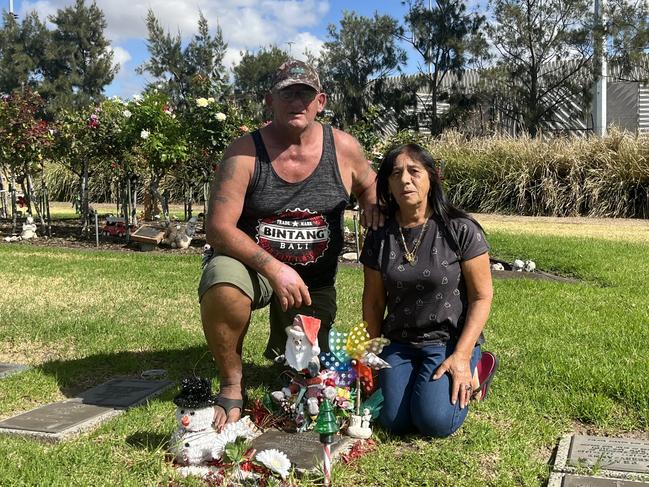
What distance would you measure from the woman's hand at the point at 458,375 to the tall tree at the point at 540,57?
22687mm

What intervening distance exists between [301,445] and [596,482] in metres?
1.11

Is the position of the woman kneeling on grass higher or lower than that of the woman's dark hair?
lower

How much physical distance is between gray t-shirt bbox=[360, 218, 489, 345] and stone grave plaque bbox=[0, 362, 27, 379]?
219 centimetres

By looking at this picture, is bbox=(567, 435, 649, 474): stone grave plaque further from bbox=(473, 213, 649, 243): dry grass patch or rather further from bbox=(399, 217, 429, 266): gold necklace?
bbox=(473, 213, 649, 243): dry grass patch

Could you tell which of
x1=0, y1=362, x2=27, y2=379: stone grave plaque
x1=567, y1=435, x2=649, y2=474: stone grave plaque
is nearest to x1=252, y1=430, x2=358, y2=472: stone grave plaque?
x1=567, y1=435, x2=649, y2=474: stone grave plaque

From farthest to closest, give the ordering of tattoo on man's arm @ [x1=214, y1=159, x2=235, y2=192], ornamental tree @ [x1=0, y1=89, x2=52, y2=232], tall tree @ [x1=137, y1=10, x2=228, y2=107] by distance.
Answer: tall tree @ [x1=137, y1=10, x2=228, y2=107]
ornamental tree @ [x1=0, y1=89, x2=52, y2=232]
tattoo on man's arm @ [x1=214, y1=159, x2=235, y2=192]

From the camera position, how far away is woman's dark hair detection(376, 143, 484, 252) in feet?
10.8

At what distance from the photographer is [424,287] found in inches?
129

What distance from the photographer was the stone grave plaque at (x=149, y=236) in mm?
9688

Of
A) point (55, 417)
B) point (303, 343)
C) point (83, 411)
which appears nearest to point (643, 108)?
Result: point (303, 343)

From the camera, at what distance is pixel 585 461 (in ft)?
9.10

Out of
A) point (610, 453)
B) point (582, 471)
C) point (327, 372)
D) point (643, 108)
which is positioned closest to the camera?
point (582, 471)

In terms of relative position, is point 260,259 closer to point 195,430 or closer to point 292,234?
point 292,234

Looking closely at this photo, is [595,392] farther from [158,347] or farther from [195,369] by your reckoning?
[158,347]
